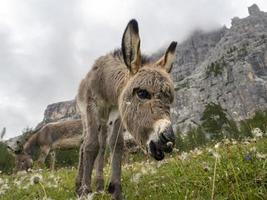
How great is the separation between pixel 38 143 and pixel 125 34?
28432 millimetres

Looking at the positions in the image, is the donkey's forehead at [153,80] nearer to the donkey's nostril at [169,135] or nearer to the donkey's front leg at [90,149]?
the donkey's nostril at [169,135]

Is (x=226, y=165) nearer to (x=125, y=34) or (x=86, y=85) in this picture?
(x=125, y=34)

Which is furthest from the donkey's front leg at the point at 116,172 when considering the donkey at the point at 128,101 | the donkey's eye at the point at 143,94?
the donkey's eye at the point at 143,94

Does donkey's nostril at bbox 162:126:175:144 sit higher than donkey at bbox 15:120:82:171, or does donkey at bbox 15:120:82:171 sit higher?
donkey at bbox 15:120:82:171

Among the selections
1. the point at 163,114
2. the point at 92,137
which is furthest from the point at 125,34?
the point at 92,137

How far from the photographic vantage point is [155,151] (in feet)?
14.5

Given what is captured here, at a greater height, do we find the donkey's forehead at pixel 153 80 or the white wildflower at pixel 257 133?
the donkey's forehead at pixel 153 80

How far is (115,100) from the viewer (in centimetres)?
711

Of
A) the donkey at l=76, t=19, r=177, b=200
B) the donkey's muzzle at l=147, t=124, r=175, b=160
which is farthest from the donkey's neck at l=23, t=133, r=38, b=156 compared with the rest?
the donkey's muzzle at l=147, t=124, r=175, b=160

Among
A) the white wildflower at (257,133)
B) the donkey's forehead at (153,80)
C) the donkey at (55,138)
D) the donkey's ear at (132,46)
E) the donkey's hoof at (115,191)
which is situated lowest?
the donkey's hoof at (115,191)

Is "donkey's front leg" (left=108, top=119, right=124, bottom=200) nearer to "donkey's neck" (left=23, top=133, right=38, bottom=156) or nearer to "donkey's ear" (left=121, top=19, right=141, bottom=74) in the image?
"donkey's ear" (left=121, top=19, right=141, bottom=74)

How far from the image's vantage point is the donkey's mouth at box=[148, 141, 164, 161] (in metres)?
4.37

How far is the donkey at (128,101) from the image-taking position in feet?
A: 15.8

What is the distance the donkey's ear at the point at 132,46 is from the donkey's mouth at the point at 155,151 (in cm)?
204
